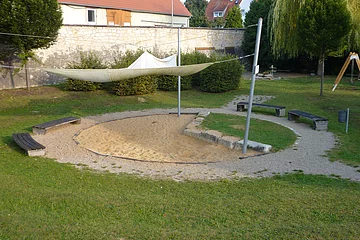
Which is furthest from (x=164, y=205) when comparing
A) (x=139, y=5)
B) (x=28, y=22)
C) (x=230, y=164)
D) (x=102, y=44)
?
(x=139, y=5)

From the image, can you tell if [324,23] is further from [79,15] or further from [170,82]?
[79,15]

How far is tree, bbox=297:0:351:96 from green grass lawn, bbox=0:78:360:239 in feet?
26.0

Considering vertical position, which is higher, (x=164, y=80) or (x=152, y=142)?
(x=164, y=80)

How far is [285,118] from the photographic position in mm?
11852

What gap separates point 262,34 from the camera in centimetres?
2602

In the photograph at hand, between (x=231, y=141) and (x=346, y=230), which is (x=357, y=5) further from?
(x=346, y=230)

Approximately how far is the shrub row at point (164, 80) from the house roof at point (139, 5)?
699cm

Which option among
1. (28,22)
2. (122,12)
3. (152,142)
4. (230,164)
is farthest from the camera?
(122,12)

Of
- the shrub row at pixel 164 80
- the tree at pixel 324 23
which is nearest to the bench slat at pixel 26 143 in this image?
the shrub row at pixel 164 80

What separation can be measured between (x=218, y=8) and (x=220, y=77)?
51.3 m

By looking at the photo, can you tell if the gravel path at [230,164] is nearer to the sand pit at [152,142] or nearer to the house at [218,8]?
the sand pit at [152,142]

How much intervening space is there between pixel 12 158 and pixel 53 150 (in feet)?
3.17

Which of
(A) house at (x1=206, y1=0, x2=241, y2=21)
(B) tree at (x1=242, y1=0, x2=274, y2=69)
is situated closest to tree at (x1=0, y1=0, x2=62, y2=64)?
(B) tree at (x1=242, y1=0, x2=274, y2=69)

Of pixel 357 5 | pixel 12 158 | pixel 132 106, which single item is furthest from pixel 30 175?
pixel 357 5
